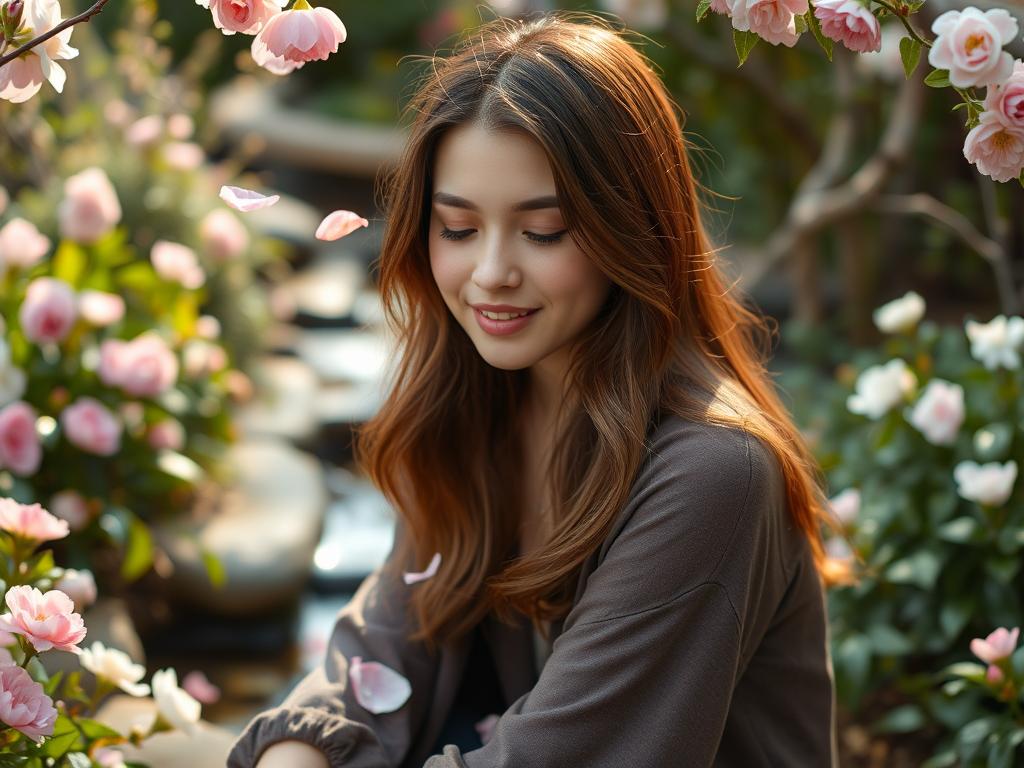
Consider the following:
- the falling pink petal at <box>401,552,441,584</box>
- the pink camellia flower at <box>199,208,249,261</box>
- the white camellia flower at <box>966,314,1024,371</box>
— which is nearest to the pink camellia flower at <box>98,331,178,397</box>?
the pink camellia flower at <box>199,208,249,261</box>

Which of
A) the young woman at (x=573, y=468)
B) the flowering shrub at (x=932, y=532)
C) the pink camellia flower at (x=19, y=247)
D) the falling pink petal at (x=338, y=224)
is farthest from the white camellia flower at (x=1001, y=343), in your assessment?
the pink camellia flower at (x=19, y=247)

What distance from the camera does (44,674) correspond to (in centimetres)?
163

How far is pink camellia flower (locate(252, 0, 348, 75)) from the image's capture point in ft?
4.34

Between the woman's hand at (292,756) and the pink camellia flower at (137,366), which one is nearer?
the woman's hand at (292,756)

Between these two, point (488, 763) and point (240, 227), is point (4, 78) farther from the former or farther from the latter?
point (240, 227)

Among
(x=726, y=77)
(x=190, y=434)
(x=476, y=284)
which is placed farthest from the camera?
(x=726, y=77)

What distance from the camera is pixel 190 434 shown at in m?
3.21

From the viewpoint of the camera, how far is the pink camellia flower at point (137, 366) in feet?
9.10

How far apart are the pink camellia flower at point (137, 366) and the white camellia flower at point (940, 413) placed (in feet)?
5.50

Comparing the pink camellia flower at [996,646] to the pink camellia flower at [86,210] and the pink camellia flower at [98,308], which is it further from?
the pink camellia flower at [86,210]

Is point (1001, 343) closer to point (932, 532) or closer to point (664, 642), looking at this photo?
point (932, 532)

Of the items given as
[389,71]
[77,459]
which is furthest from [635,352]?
[389,71]

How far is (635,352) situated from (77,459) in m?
1.61

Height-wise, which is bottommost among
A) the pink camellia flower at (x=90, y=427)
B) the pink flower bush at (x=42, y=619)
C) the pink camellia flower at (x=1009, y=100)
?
the pink camellia flower at (x=90, y=427)
